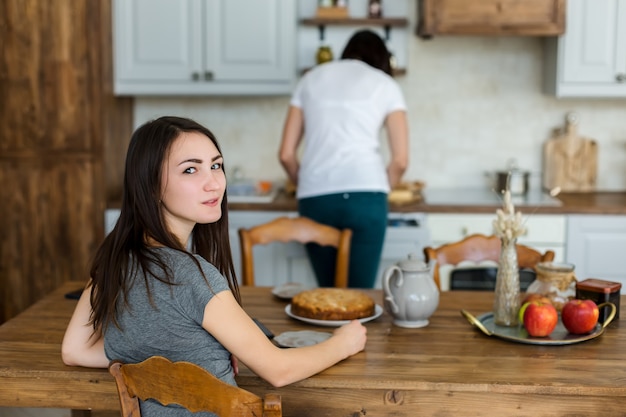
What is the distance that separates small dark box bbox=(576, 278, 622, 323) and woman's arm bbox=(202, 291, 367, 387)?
2.41ft

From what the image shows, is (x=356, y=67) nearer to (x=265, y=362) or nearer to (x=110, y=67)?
(x=110, y=67)

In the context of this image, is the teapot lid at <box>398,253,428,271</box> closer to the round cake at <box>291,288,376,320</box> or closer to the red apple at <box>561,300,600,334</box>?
the round cake at <box>291,288,376,320</box>

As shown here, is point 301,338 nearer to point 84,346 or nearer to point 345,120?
point 84,346

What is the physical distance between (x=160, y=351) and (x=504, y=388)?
66 centimetres

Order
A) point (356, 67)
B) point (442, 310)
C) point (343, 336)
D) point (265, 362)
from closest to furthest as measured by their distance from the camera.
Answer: point (265, 362) < point (343, 336) < point (442, 310) < point (356, 67)

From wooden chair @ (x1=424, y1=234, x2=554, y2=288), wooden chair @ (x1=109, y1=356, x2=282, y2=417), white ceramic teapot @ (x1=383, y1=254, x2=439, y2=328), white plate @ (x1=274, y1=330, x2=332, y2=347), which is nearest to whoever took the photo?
wooden chair @ (x1=109, y1=356, x2=282, y2=417)

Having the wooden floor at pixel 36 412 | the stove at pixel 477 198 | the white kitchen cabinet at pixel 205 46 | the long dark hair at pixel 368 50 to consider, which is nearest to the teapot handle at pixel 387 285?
the wooden floor at pixel 36 412

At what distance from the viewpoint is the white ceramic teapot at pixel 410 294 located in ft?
6.65

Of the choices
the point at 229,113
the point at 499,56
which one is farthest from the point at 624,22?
the point at 229,113

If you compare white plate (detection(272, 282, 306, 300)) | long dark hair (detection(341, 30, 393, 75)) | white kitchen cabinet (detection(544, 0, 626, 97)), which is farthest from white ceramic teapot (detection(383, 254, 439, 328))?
white kitchen cabinet (detection(544, 0, 626, 97))

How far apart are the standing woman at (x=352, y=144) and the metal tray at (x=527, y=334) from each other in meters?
1.12

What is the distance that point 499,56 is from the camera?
4246 millimetres

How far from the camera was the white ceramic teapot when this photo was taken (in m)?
2.03

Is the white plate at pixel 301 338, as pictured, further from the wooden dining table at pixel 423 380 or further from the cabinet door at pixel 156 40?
the cabinet door at pixel 156 40
